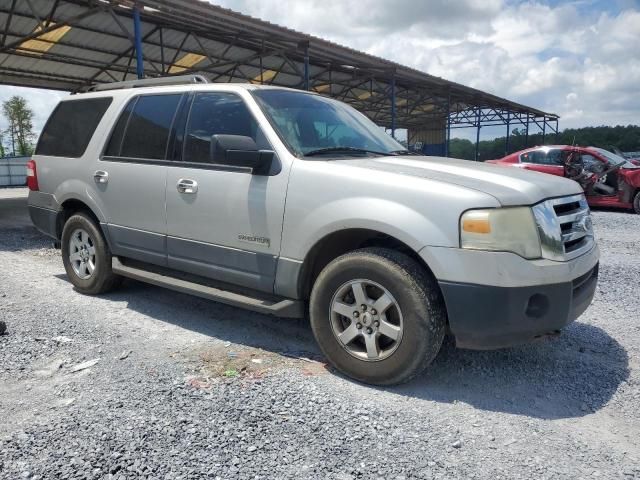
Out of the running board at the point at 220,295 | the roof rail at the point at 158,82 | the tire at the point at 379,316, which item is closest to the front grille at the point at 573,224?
A: the tire at the point at 379,316

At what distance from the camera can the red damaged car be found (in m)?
10.9

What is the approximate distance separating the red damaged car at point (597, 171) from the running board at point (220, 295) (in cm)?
955

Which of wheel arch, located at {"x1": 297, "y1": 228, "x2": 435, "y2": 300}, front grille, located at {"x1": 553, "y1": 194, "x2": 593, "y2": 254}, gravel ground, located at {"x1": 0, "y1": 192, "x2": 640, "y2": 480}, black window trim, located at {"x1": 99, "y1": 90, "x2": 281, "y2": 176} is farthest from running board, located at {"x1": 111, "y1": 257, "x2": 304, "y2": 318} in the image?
front grille, located at {"x1": 553, "y1": 194, "x2": 593, "y2": 254}

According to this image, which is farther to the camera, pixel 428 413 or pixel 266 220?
pixel 266 220

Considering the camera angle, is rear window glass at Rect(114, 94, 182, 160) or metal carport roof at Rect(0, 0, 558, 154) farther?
metal carport roof at Rect(0, 0, 558, 154)

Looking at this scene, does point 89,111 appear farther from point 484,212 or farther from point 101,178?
point 484,212

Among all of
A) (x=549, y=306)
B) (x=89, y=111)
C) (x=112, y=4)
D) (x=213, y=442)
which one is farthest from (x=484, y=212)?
(x=112, y=4)

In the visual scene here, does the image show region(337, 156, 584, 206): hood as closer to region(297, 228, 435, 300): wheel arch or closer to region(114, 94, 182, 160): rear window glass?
region(297, 228, 435, 300): wheel arch

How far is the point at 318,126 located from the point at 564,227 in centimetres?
188

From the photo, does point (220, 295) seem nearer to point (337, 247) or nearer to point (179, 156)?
point (337, 247)

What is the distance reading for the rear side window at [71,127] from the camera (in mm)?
4719

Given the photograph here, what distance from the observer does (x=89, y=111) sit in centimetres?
480

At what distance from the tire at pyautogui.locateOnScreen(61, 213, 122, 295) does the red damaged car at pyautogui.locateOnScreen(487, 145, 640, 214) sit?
9549 millimetres

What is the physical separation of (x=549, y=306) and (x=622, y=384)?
0.90m
